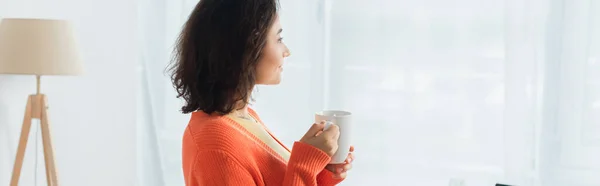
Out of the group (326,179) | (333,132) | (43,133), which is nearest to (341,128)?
(333,132)

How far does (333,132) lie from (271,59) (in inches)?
6.8

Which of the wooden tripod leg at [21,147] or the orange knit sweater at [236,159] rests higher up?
the orange knit sweater at [236,159]

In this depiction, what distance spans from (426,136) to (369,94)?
328 mm

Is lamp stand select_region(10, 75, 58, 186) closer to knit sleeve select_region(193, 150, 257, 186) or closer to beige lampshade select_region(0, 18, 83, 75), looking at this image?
beige lampshade select_region(0, 18, 83, 75)

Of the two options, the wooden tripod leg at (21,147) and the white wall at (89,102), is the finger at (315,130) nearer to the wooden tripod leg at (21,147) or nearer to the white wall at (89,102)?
the wooden tripod leg at (21,147)

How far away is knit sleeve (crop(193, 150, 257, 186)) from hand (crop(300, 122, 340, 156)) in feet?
0.43

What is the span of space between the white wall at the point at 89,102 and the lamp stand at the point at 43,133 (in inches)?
7.8

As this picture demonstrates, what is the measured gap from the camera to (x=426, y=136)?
118 inches

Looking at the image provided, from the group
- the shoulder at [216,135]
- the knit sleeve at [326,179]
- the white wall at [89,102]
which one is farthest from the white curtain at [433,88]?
the shoulder at [216,135]

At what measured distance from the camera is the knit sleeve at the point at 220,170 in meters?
1.07

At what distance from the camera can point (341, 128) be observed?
1.21 meters

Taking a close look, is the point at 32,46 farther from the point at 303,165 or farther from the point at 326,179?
the point at 303,165

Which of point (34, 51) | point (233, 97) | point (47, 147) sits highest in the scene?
point (34, 51)

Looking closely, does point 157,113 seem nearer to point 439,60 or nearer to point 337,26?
point 337,26
